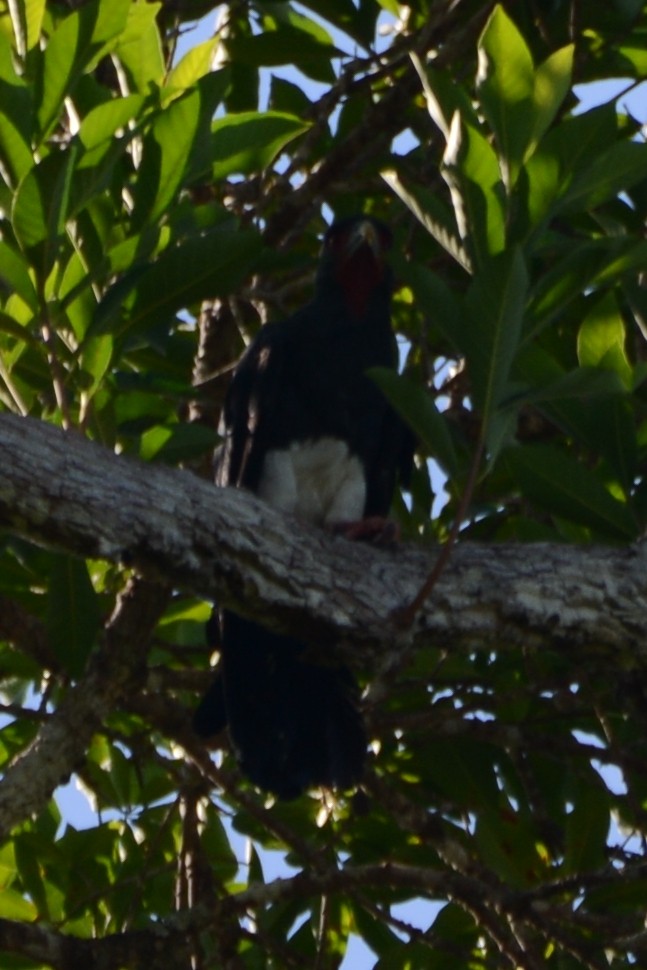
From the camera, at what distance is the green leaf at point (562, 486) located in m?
2.79

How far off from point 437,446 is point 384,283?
182cm

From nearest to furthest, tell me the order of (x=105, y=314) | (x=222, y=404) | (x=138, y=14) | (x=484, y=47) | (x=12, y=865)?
(x=484, y=47) → (x=105, y=314) → (x=138, y=14) → (x=12, y=865) → (x=222, y=404)

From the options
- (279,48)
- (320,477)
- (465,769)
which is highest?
(279,48)

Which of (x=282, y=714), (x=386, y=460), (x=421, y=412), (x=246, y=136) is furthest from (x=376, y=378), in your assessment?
(x=386, y=460)

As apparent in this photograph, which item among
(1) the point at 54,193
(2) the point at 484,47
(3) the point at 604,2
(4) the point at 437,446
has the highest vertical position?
(3) the point at 604,2

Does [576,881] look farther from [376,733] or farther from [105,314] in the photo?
[105,314]

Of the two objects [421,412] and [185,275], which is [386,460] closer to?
[185,275]

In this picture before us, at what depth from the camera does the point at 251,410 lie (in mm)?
3770

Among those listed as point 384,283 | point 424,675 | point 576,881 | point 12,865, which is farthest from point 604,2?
point 12,865

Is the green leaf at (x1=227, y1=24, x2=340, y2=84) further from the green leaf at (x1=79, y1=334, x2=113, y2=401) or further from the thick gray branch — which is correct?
the thick gray branch

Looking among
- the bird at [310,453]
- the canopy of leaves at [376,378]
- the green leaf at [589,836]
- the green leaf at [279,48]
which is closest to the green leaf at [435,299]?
the canopy of leaves at [376,378]

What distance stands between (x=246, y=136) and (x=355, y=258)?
41.2 inches

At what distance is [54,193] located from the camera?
2564 millimetres

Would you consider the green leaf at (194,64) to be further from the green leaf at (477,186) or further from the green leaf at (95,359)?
the green leaf at (477,186)
